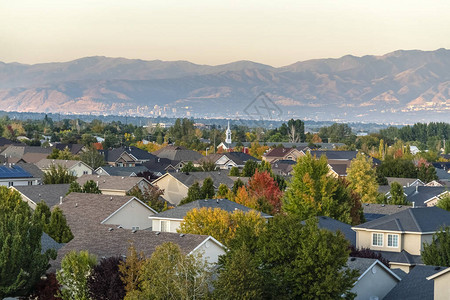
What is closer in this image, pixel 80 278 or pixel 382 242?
pixel 80 278

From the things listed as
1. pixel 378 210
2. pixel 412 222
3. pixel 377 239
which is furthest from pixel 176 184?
pixel 412 222

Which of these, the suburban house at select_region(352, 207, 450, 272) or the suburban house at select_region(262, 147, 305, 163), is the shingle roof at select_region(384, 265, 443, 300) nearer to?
the suburban house at select_region(352, 207, 450, 272)

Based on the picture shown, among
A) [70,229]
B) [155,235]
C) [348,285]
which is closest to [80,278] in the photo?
[155,235]

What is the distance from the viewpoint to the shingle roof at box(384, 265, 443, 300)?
34.1 metres

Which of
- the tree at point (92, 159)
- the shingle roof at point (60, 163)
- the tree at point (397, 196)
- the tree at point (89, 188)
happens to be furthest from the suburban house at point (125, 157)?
the tree at point (89, 188)

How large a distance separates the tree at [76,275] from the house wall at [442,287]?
1391cm

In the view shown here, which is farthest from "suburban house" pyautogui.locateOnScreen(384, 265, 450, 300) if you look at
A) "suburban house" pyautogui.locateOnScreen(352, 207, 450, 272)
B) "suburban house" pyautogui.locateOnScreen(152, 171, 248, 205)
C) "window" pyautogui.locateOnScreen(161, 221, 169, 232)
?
"suburban house" pyautogui.locateOnScreen(152, 171, 248, 205)

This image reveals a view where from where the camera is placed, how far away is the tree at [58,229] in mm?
47562

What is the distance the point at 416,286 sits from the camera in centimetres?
3528

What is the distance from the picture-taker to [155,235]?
38.7 metres

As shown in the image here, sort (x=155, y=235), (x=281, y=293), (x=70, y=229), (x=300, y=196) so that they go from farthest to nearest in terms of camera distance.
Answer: (x=300, y=196) → (x=70, y=229) → (x=155, y=235) → (x=281, y=293)

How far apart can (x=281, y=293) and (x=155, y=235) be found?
8.78 meters

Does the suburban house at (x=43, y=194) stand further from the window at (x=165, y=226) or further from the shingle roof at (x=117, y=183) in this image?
the window at (x=165, y=226)

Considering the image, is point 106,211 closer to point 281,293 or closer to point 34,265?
point 34,265
